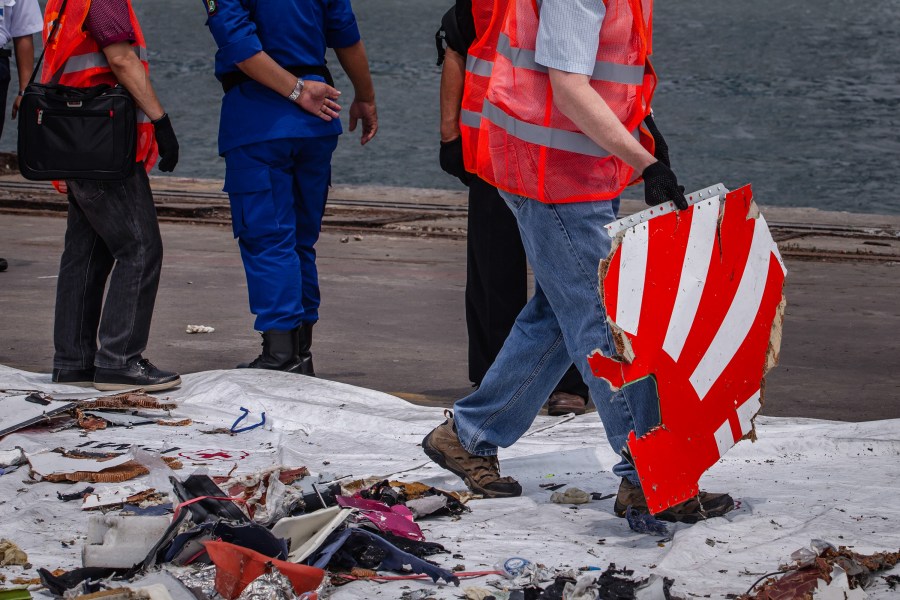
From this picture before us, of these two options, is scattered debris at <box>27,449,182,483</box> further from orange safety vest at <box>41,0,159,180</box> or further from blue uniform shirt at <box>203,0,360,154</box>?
blue uniform shirt at <box>203,0,360,154</box>

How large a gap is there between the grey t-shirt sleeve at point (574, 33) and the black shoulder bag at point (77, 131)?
235 cm

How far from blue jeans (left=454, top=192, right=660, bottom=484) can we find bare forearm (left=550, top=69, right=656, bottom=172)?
0.25m

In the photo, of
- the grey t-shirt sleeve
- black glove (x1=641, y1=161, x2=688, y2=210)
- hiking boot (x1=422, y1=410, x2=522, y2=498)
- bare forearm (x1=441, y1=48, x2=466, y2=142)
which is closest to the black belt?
bare forearm (x1=441, y1=48, x2=466, y2=142)

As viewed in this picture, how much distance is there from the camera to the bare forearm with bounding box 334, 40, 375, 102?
19.5 ft

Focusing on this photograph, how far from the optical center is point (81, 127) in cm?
520

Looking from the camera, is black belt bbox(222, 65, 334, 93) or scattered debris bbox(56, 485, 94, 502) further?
black belt bbox(222, 65, 334, 93)

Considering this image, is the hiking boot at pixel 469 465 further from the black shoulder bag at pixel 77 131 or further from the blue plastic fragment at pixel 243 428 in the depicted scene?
the black shoulder bag at pixel 77 131

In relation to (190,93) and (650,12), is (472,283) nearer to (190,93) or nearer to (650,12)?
(650,12)

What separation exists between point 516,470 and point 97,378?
6.52 ft

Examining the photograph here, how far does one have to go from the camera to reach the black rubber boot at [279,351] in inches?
221

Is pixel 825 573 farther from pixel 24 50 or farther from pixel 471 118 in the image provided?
pixel 24 50

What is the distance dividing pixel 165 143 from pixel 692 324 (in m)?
2.65

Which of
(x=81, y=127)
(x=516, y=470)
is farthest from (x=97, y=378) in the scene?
(x=516, y=470)

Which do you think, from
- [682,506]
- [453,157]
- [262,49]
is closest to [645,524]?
[682,506]
